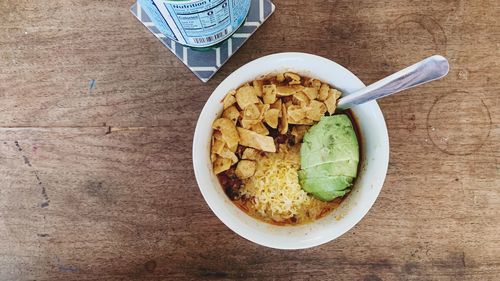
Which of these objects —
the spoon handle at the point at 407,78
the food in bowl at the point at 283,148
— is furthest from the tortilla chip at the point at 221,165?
the spoon handle at the point at 407,78

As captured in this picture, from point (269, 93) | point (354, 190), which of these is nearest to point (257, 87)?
point (269, 93)

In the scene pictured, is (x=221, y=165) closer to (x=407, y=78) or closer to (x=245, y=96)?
(x=245, y=96)

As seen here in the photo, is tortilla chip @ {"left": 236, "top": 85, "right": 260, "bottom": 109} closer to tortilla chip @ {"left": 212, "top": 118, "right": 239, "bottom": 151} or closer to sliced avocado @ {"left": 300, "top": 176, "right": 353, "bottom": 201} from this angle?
tortilla chip @ {"left": 212, "top": 118, "right": 239, "bottom": 151}

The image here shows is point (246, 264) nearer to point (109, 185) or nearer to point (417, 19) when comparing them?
point (109, 185)

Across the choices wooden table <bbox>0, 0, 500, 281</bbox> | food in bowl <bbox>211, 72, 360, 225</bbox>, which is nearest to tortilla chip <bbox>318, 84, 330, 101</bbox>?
food in bowl <bbox>211, 72, 360, 225</bbox>

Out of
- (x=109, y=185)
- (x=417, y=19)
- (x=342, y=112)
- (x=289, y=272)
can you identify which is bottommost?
(x=289, y=272)

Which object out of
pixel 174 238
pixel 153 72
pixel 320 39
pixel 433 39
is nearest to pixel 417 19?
pixel 433 39

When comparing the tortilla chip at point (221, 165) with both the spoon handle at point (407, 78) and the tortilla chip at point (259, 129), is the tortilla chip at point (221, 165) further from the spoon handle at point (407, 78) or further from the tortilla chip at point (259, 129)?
the spoon handle at point (407, 78)
